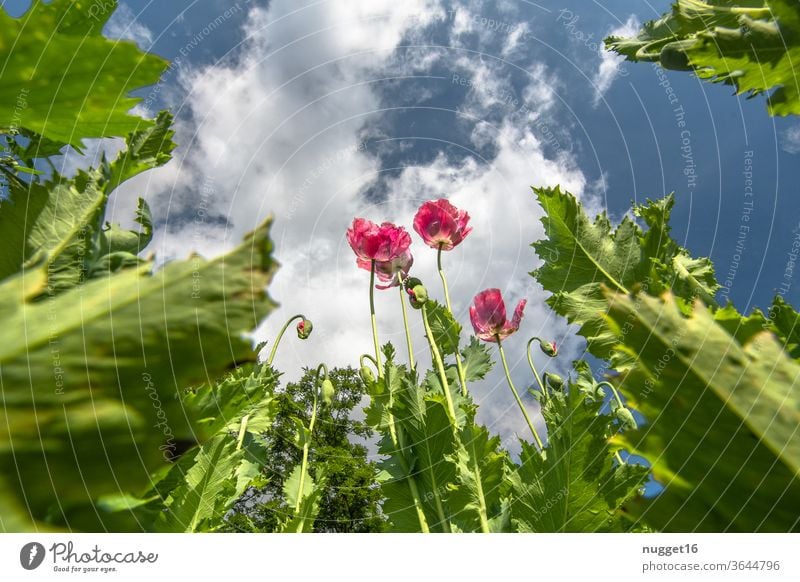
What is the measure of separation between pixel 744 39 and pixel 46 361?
52cm

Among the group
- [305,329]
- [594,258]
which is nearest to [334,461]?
[305,329]

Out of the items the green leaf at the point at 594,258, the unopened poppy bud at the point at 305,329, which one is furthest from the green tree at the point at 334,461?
the green leaf at the point at 594,258

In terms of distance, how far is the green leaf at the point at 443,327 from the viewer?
1.55 meters

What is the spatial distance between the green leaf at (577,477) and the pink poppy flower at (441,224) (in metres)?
1.09

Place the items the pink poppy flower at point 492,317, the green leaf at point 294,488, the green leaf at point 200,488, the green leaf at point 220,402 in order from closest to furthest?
the green leaf at point 220,402 → the green leaf at point 200,488 → the green leaf at point 294,488 → the pink poppy flower at point 492,317

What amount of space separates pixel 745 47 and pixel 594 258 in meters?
0.47

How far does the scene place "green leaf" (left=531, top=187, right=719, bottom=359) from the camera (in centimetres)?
78

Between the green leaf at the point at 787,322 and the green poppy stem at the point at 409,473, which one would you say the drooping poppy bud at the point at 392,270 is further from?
the green leaf at the point at 787,322

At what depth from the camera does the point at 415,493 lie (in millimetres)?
1139

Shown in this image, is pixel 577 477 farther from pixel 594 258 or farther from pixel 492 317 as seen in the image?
pixel 492 317

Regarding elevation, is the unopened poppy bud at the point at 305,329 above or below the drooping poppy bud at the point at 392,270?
below

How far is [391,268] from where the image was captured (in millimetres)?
1852
